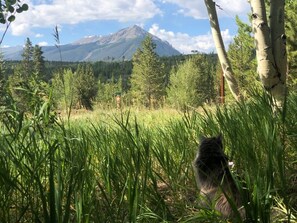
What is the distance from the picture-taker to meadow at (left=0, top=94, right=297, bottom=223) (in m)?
1.55

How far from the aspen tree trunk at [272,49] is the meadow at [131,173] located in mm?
247

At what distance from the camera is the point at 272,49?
10.9 feet

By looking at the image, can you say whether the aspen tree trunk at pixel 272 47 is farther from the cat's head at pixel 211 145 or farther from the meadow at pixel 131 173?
the cat's head at pixel 211 145

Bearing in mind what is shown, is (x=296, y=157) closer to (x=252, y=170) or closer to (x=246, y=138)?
(x=246, y=138)

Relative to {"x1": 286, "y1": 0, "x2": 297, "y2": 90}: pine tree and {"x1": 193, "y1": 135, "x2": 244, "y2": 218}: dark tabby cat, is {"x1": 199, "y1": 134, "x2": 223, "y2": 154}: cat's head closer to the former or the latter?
{"x1": 193, "y1": 135, "x2": 244, "y2": 218}: dark tabby cat

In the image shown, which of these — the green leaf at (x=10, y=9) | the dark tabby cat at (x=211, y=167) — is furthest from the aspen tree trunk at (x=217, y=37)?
the green leaf at (x=10, y=9)

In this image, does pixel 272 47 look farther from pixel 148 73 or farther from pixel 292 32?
pixel 148 73

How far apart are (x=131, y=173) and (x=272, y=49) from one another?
221cm

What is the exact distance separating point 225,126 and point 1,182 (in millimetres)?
1750

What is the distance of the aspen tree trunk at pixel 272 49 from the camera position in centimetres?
330

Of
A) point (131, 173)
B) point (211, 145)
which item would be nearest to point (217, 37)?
point (211, 145)

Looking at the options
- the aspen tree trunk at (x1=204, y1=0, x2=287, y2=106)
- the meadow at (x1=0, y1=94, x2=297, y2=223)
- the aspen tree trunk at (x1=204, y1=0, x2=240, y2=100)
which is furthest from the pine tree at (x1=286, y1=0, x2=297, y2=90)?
the meadow at (x1=0, y1=94, x2=297, y2=223)

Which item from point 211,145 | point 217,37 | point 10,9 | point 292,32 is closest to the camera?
point 211,145

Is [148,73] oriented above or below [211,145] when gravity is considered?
above
